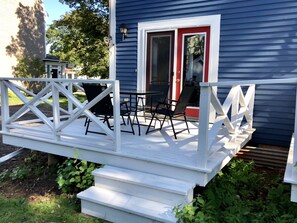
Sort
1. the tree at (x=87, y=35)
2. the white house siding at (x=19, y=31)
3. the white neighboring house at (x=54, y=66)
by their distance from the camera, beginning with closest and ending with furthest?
the tree at (x=87, y=35)
the white house siding at (x=19, y=31)
the white neighboring house at (x=54, y=66)

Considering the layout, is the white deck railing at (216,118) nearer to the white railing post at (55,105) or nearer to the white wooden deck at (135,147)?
the white wooden deck at (135,147)

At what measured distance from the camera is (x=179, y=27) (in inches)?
202

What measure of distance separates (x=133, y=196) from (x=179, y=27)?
3.49 m

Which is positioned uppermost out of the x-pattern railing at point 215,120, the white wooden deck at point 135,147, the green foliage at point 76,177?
the x-pattern railing at point 215,120

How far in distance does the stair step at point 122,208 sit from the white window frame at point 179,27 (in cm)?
291

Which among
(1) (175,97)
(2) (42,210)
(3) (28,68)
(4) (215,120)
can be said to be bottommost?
(2) (42,210)

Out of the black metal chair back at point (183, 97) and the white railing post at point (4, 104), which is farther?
the white railing post at point (4, 104)

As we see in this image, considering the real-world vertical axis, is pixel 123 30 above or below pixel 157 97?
above

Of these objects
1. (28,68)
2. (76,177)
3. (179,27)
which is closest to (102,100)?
(76,177)

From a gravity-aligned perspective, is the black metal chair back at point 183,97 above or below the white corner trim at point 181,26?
below

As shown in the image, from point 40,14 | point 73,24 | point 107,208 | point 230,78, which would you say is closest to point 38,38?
point 40,14

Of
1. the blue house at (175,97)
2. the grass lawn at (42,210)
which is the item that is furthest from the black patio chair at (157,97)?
the grass lawn at (42,210)

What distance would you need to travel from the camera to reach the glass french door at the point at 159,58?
5.40 meters

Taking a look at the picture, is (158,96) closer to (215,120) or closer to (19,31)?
(215,120)
